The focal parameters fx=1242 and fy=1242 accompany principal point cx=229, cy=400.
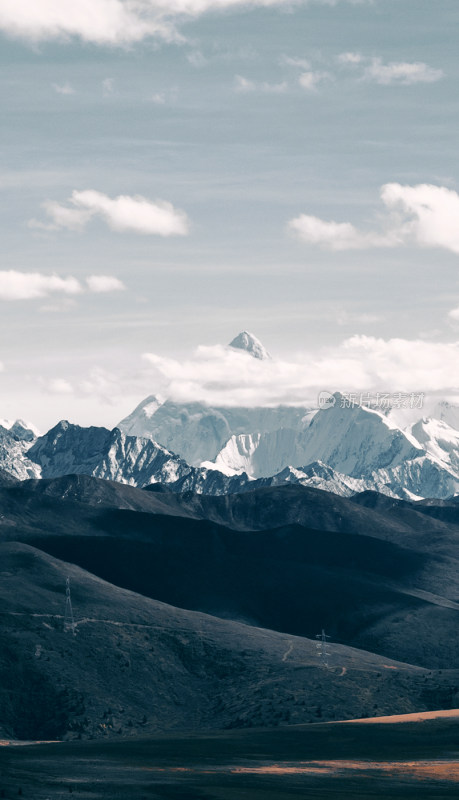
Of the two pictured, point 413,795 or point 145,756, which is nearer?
point 413,795

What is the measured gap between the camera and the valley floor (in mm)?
145500

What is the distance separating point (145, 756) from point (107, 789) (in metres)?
36.6

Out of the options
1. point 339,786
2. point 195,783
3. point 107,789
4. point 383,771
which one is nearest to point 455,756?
point 383,771

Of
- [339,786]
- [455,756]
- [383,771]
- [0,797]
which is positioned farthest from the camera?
[455,756]

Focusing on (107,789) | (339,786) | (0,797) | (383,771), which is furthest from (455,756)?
(0,797)

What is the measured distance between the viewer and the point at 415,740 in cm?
19738

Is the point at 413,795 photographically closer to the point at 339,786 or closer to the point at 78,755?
the point at 339,786

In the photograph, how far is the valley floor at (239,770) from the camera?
14550 centimetres

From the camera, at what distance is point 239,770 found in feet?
546

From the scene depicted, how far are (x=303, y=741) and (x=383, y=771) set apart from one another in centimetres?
3425

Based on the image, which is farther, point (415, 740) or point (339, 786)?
point (415, 740)

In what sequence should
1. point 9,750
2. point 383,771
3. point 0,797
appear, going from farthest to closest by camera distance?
point 9,750 < point 383,771 < point 0,797

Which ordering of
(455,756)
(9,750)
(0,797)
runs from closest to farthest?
(0,797) < (455,756) < (9,750)

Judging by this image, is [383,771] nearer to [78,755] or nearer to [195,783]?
[195,783]
